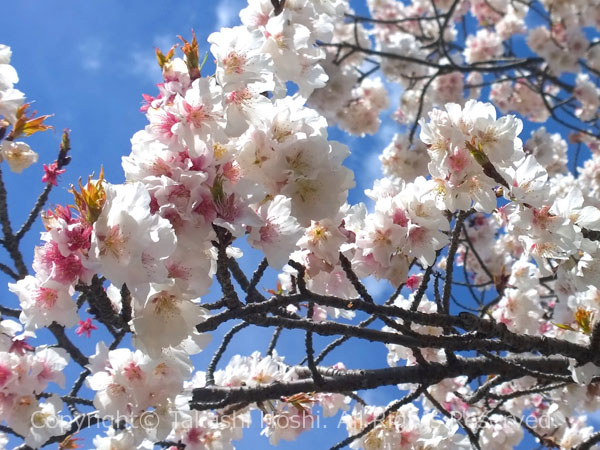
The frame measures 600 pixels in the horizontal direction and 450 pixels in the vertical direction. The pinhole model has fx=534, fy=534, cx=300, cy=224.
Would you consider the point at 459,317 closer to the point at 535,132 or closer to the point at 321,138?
the point at 321,138

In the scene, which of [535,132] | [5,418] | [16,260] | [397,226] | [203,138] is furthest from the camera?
[535,132]

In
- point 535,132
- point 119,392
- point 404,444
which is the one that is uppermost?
point 535,132

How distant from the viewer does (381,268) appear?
1797 millimetres

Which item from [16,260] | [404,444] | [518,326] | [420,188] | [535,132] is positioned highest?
[535,132]

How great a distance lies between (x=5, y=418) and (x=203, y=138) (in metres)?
1.45

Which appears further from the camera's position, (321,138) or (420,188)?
(420,188)

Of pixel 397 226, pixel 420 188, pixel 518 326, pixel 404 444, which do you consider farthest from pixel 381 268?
pixel 518 326

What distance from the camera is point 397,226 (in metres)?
1.70

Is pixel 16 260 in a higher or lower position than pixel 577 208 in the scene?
higher

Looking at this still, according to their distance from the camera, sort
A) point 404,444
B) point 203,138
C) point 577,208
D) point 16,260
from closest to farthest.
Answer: point 203,138 < point 577,208 < point 16,260 < point 404,444

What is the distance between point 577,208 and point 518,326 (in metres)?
2.33

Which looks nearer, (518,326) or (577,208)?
(577,208)

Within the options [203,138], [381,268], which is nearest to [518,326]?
[381,268]

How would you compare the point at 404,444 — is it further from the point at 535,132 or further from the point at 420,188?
the point at 535,132
